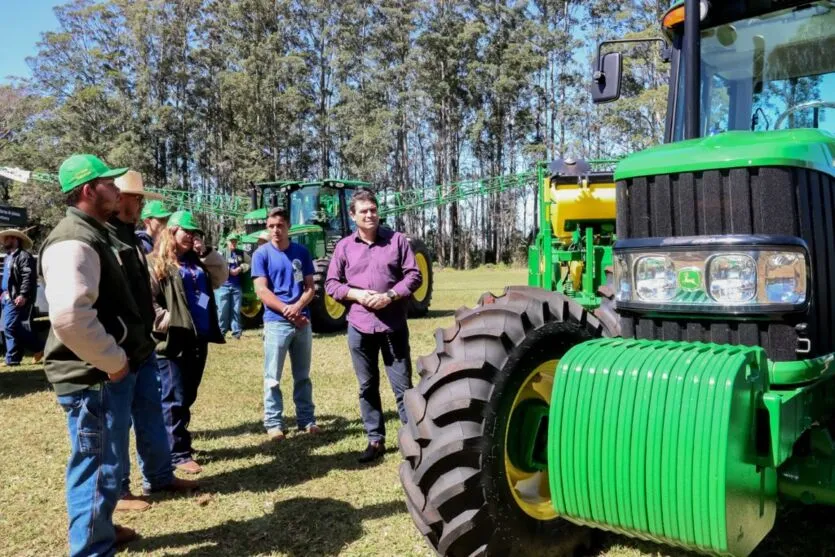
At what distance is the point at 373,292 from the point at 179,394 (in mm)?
1491

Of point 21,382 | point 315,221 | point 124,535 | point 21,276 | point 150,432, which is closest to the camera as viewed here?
point 124,535

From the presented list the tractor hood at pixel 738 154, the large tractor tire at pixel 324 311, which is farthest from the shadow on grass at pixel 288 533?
the large tractor tire at pixel 324 311

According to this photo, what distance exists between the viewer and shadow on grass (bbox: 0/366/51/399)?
742 centimetres

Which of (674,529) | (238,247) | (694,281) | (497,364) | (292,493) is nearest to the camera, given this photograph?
(674,529)

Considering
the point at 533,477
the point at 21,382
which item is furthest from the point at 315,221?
the point at 533,477

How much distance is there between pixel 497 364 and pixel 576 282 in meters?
5.70

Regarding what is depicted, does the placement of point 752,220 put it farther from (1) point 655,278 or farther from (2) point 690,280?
(1) point 655,278

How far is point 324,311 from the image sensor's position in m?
11.3

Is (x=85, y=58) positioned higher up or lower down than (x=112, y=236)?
higher up

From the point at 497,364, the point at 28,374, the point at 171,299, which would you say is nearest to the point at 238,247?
the point at 28,374

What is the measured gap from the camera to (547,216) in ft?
27.3

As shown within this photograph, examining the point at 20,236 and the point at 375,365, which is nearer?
the point at 375,365

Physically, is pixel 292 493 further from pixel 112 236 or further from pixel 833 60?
pixel 833 60

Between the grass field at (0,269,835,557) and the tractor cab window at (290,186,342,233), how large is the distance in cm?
631
